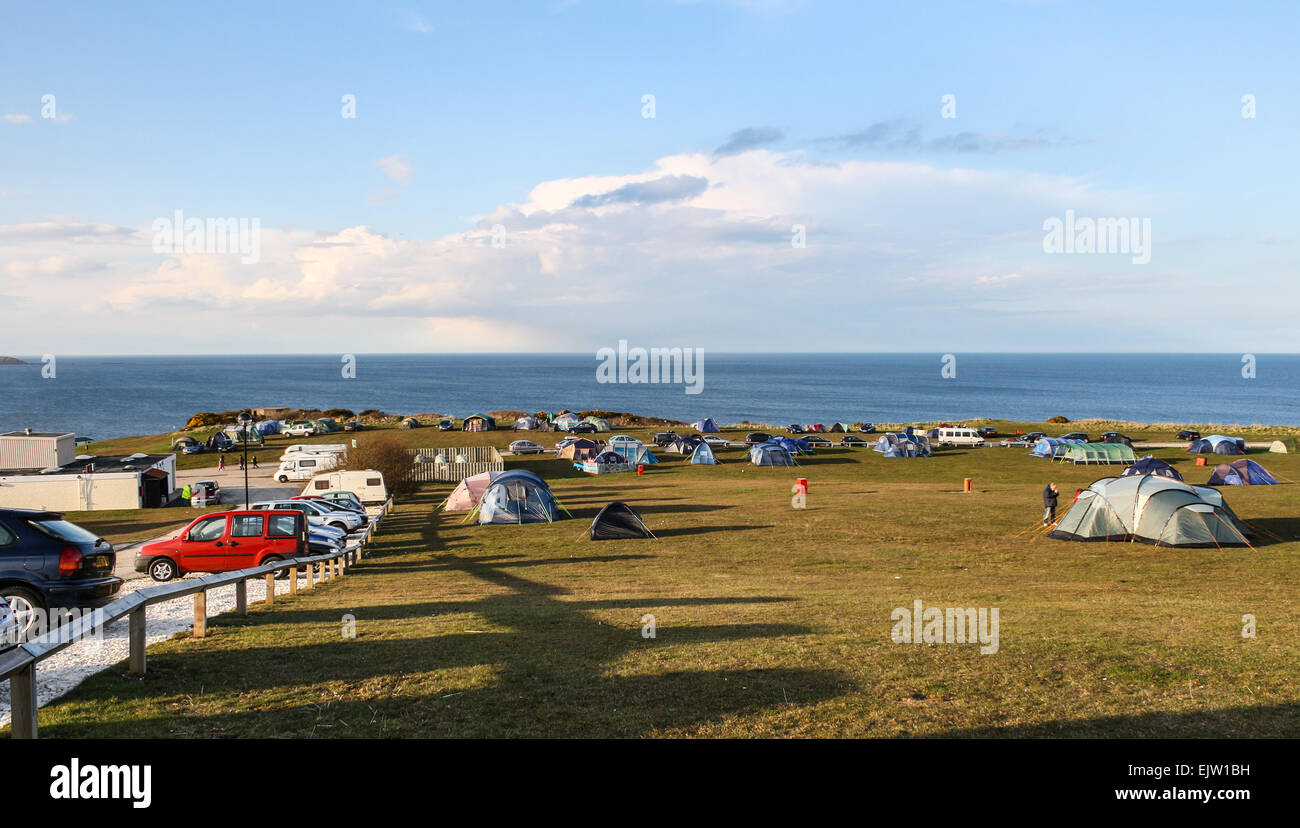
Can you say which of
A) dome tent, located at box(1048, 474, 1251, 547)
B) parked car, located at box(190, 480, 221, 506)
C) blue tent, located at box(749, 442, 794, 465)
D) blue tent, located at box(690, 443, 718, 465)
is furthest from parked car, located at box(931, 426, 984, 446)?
parked car, located at box(190, 480, 221, 506)

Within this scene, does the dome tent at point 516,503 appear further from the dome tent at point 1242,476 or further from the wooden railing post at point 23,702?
the dome tent at point 1242,476

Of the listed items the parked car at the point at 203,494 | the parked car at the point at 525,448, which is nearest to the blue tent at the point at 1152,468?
the parked car at the point at 525,448

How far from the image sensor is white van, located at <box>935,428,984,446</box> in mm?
66125

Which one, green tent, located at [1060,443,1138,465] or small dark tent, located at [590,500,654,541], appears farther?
green tent, located at [1060,443,1138,465]

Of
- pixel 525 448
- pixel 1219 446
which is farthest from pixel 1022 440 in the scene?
pixel 525 448

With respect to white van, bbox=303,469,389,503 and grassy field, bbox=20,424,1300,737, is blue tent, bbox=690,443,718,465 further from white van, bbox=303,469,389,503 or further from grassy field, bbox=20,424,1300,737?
→ grassy field, bbox=20,424,1300,737

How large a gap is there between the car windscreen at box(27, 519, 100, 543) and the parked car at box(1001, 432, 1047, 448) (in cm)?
6369

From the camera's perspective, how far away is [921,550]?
2158 cm

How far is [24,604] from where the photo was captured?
39.3 ft

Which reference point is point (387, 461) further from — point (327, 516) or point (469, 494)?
point (327, 516)

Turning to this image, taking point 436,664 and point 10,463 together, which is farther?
point 10,463
